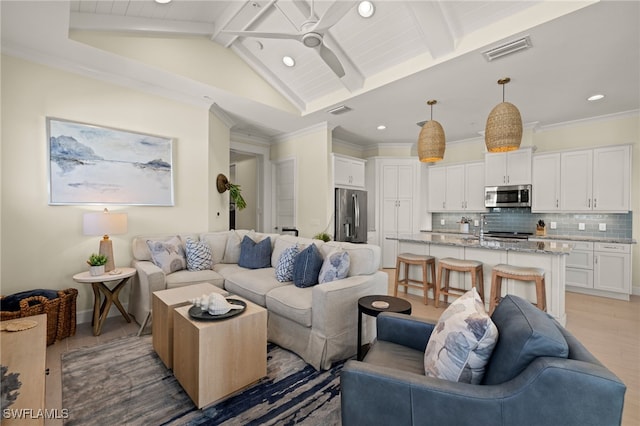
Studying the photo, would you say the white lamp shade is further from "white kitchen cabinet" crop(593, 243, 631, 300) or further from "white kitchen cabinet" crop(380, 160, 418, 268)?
"white kitchen cabinet" crop(593, 243, 631, 300)

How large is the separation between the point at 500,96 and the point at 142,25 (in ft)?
14.5

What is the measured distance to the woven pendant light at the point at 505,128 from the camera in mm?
2861

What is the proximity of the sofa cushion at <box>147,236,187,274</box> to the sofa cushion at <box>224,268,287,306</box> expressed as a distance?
643mm

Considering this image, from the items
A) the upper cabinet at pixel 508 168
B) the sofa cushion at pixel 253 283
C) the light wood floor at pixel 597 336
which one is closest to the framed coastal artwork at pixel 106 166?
the light wood floor at pixel 597 336

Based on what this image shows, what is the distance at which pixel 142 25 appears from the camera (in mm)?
3129

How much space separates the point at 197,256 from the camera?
11.6 ft

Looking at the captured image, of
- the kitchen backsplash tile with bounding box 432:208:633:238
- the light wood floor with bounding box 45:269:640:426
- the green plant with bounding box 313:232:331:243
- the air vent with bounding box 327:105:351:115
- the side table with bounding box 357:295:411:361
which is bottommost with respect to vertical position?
the light wood floor with bounding box 45:269:640:426

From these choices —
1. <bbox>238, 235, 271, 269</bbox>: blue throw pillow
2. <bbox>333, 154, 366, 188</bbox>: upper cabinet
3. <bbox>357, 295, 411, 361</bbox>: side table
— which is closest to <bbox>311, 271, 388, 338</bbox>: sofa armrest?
<bbox>357, 295, 411, 361</bbox>: side table

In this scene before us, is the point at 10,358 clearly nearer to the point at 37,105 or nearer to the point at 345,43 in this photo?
the point at 37,105

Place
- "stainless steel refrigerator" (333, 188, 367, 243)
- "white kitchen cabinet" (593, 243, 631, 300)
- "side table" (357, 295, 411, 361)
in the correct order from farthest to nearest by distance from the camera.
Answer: "stainless steel refrigerator" (333, 188, 367, 243) → "white kitchen cabinet" (593, 243, 631, 300) → "side table" (357, 295, 411, 361)

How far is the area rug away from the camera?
172 centimetres

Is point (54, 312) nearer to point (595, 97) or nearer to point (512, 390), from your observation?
point (512, 390)

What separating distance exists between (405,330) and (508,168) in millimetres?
4808

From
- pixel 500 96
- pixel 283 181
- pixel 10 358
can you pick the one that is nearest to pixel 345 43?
pixel 500 96
